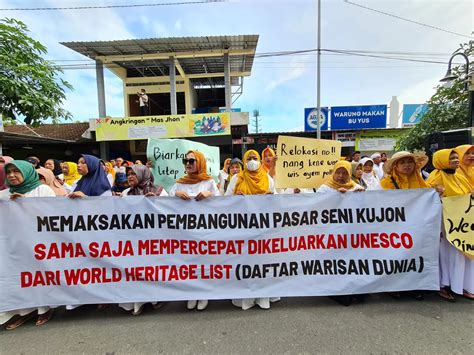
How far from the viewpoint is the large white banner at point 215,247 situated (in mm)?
2629

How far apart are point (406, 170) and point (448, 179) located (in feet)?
1.39

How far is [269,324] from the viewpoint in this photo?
2482 millimetres

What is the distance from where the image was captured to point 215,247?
2.75 meters

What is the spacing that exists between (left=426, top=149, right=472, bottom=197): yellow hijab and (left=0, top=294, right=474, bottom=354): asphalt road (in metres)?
1.13

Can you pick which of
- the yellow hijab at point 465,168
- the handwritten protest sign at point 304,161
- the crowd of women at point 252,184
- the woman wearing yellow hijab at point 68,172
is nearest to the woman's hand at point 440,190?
the crowd of women at point 252,184

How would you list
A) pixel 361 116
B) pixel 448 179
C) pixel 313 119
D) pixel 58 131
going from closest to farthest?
Answer: pixel 448 179
pixel 361 116
pixel 313 119
pixel 58 131

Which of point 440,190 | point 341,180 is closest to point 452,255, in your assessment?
point 440,190

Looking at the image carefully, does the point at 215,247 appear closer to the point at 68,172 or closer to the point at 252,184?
the point at 252,184

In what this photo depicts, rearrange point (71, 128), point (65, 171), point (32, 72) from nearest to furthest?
point (32, 72) → point (65, 171) → point (71, 128)

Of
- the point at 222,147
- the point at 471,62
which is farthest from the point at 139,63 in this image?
the point at 471,62

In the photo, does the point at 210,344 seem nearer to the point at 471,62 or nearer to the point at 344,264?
the point at 344,264

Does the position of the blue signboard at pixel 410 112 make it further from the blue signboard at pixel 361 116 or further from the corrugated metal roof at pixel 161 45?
the corrugated metal roof at pixel 161 45

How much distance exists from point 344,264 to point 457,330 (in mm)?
1002

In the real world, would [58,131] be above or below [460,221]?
above
